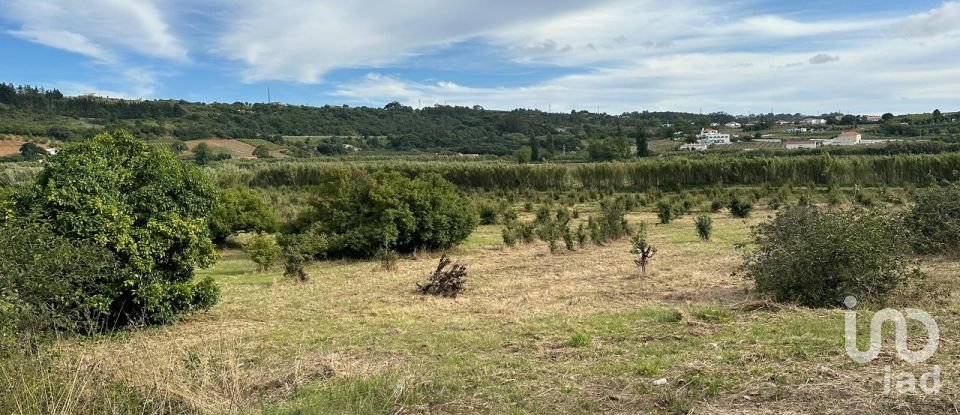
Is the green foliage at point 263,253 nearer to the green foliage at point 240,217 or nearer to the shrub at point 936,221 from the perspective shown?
the green foliage at point 240,217

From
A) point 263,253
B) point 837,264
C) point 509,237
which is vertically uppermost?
point 837,264

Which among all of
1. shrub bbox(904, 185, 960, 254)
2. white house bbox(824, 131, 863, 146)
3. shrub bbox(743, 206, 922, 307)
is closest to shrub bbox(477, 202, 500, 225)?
shrub bbox(904, 185, 960, 254)

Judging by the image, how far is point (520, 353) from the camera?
6.21 meters

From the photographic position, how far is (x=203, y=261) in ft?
29.7

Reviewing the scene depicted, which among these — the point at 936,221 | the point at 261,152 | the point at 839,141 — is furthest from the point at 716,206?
the point at 261,152

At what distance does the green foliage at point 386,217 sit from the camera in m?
15.5

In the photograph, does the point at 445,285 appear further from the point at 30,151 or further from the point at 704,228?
the point at 30,151

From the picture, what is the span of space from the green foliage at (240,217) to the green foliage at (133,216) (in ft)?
29.6

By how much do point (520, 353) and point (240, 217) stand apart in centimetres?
1433

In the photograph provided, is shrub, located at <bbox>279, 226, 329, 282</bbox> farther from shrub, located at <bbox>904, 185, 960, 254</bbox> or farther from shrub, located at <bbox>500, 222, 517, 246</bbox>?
shrub, located at <bbox>904, 185, 960, 254</bbox>

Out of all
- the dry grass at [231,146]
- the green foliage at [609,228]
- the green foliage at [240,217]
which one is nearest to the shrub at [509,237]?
the green foliage at [609,228]

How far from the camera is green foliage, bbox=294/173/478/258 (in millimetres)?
15523

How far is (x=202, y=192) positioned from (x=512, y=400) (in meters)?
6.55

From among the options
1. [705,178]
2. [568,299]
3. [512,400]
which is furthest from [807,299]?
[705,178]
